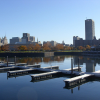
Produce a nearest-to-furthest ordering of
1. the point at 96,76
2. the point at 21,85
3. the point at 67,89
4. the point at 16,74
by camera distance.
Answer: the point at 67,89
the point at 21,85
the point at 96,76
the point at 16,74

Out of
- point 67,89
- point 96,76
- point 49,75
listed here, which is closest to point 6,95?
point 67,89

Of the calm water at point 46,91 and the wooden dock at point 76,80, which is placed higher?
the wooden dock at point 76,80

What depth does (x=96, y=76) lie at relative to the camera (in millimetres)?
23375

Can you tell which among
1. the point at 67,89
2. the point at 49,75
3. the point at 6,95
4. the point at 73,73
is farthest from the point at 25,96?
the point at 73,73

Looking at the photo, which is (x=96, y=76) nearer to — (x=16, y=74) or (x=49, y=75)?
(x=49, y=75)

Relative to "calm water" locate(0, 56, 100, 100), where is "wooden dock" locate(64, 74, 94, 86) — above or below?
above

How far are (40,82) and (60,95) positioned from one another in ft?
19.2

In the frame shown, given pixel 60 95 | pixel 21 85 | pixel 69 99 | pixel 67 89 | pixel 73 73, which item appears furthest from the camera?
pixel 73 73

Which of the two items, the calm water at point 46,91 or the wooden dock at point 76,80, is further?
the wooden dock at point 76,80

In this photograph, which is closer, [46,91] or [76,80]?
[46,91]

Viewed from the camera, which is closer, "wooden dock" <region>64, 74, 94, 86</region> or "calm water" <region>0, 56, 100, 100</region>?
"calm water" <region>0, 56, 100, 100</region>

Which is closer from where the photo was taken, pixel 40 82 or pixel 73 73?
pixel 40 82

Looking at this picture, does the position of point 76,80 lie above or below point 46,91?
above

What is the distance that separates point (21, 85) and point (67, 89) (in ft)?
19.8
